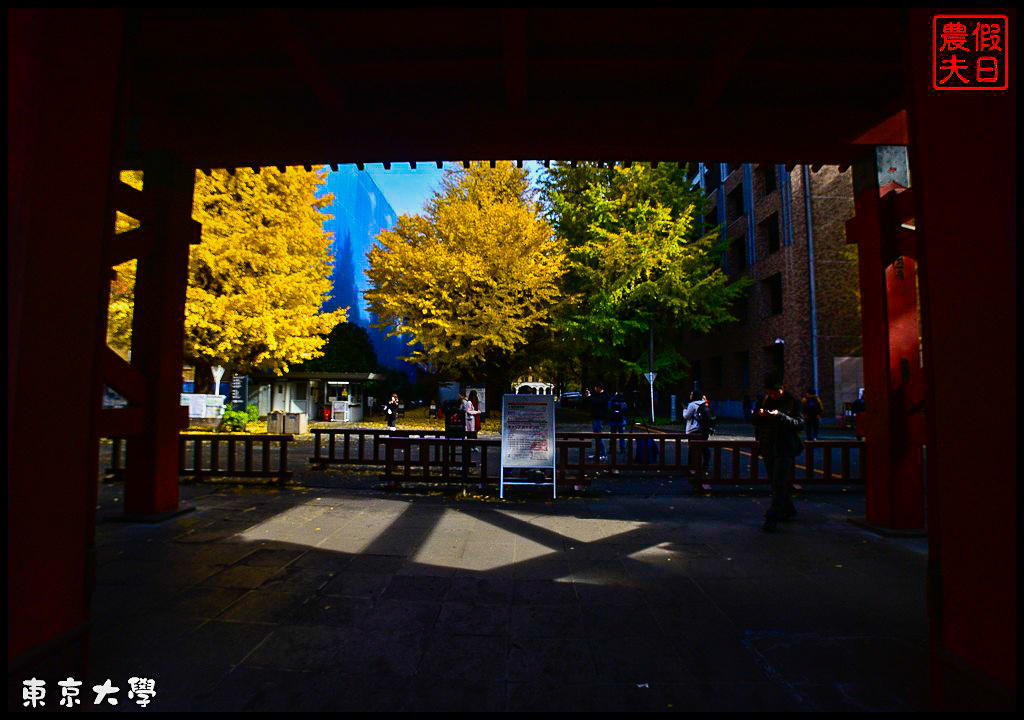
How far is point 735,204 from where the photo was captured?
96.2ft

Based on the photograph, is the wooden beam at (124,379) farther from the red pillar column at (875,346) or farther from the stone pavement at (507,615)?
the red pillar column at (875,346)

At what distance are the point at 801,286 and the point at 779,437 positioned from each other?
20435 millimetres

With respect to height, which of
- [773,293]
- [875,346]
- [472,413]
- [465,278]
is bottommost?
[472,413]

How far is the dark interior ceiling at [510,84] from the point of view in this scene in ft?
12.4

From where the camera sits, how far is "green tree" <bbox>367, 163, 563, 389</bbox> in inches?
774

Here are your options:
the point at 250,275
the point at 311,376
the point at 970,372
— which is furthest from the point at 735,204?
the point at 970,372

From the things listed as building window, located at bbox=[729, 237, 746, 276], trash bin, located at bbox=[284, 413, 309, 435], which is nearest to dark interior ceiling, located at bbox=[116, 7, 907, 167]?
trash bin, located at bbox=[284, 413, 309, 435]

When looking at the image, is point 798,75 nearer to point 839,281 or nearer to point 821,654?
point 821,654

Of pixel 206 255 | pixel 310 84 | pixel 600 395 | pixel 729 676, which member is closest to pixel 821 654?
pixel 729 676

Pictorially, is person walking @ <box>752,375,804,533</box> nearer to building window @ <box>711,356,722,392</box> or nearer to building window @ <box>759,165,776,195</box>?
building window @ <box>759,165,776,195</box>

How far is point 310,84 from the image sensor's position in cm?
428

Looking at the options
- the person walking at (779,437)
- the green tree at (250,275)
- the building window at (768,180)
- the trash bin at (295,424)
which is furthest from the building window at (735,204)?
the person walking at (779,437)

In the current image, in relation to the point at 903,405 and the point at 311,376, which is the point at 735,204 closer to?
the point at 311,376

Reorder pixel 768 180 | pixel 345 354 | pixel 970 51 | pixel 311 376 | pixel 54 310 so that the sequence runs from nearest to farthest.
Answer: pixel 54 310 < pixel 970 51 < pixel 768 180 < pixel 311 376 < pixel 345 354
